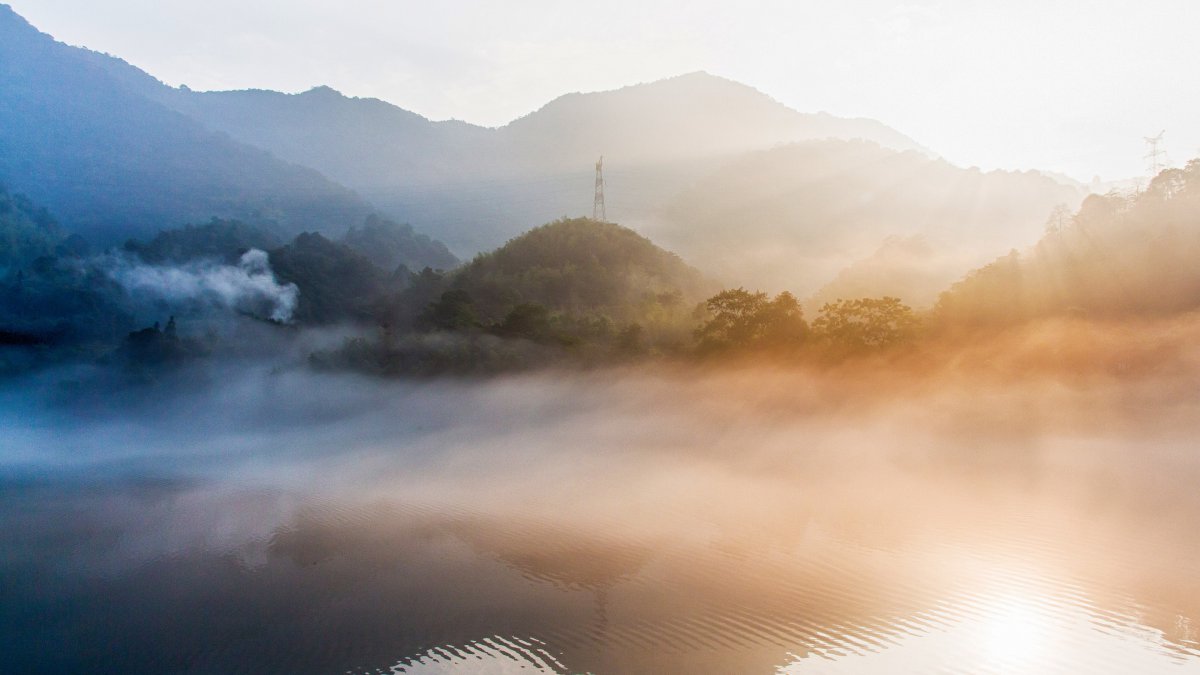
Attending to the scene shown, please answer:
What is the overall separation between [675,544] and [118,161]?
456 ft

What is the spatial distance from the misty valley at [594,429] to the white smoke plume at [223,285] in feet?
1.90

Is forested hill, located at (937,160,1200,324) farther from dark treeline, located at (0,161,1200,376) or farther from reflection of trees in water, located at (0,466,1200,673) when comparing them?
reflection of trees in water, located at (0,466,1200,673)

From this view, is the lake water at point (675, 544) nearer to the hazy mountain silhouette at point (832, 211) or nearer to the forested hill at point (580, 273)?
the forested hill at point (580, 273)

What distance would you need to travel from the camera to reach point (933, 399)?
47.6 m

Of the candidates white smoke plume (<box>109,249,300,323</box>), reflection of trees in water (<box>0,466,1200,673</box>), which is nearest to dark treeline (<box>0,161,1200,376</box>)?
white smoke plume (<box>109,249,300,323</box>)

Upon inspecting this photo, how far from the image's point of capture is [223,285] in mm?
106688

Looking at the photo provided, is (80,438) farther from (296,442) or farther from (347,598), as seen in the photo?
(347,598)

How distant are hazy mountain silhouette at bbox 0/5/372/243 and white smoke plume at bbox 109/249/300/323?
624 inches

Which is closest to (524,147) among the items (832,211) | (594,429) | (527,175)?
(527,175)

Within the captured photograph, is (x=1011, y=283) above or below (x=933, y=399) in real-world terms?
above

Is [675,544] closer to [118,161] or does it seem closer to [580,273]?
[580,273]

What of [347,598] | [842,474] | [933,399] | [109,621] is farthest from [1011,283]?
[109,621]

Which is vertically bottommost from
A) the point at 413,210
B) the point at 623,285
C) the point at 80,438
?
the point at 80,438

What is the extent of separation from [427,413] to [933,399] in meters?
41.2
